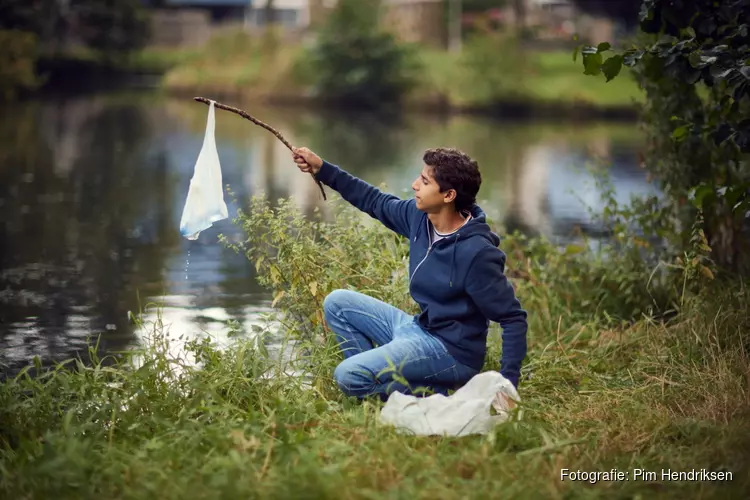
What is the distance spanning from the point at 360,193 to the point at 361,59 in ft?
106

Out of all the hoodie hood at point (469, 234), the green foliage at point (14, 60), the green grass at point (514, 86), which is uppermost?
the green foliage at point (14, 60)

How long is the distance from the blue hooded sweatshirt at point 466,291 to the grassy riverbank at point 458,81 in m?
28.5

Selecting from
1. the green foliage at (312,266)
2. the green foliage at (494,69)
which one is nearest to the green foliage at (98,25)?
the green foliage at (494,69)

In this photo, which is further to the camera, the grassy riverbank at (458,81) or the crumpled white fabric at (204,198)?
the grassy riverbank at (458,81)

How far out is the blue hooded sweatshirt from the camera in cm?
497

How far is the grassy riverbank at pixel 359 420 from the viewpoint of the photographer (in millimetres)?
4168

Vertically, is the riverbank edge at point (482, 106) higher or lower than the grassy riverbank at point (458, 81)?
lower

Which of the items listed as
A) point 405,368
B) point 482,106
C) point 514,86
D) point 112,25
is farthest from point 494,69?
point 405,368

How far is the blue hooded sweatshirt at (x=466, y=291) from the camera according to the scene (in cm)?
497

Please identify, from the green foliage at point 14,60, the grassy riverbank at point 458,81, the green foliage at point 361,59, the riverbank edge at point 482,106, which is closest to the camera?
the green foliage at point 14,60

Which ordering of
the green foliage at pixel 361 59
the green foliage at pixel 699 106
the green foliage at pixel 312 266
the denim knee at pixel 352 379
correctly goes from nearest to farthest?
the denim knee at pixel 352 379, the green foliage at pixel 699 106, the green foliage at pixel 312 266, the green foliage at pixel 361 59

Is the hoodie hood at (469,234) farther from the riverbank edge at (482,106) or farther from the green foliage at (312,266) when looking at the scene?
the riverbank edge at (482,106)

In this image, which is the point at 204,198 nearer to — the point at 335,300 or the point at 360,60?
the point at 335,300

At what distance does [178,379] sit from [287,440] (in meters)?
1.20
